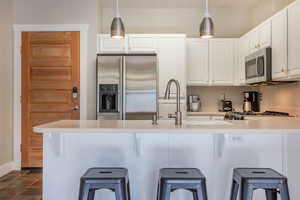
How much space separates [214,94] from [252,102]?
2.25 ft

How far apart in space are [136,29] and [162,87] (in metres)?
1.31

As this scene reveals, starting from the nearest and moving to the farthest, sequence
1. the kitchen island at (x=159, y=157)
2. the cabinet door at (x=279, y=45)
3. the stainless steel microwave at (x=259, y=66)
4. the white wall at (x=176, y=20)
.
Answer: the kitchen island at (x=159, y=157), the cabinet door at (x=279, y=45), the stainless steel microwave at (x=259, y=66), the white wall at (x=176, y=20)

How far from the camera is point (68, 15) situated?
14.3ft

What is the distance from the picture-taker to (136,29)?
4965 mm

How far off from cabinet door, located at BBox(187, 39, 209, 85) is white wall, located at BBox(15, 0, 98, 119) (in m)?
1.61

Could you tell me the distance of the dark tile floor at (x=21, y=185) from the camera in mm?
3125

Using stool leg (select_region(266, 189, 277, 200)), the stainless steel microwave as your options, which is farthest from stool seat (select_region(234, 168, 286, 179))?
the stainless steel microwave

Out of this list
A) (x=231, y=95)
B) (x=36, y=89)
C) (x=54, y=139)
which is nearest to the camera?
(x=54, y=139)

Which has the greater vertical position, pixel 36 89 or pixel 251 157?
pixel 36 89

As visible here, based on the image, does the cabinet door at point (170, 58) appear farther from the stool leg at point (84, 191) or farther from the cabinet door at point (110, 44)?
the stool leg at point (84, 191)

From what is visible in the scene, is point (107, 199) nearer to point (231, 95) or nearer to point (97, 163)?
point (97, 163)

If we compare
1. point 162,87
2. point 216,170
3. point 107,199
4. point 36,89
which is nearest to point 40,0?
point 36,89

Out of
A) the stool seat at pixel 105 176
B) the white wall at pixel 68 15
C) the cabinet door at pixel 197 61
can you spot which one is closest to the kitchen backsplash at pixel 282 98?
the cabinet door at pixel 197 61

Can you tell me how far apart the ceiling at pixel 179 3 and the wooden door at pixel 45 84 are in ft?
3.30
